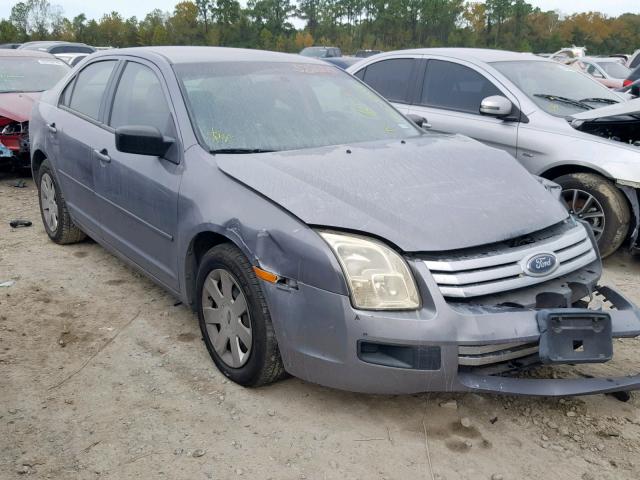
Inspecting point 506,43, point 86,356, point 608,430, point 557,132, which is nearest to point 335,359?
point 608,430

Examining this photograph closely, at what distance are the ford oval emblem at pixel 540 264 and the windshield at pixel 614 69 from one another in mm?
17539

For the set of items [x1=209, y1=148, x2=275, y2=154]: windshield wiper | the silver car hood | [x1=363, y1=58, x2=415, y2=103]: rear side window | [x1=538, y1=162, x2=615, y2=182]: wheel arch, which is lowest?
[x1=538, y1=162, x2=615, y2=182]: wheel arch

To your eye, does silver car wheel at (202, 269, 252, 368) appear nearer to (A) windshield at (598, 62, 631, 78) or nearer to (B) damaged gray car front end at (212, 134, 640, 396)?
(B) damaged gray car front end at (212, 134, 640, 396)

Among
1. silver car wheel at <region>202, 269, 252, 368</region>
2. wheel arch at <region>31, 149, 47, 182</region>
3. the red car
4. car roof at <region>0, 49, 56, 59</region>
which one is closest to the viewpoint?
silver car wheel at <region>202, 269, 252, 368</region>

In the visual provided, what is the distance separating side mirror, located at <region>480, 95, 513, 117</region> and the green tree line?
59.9 metres

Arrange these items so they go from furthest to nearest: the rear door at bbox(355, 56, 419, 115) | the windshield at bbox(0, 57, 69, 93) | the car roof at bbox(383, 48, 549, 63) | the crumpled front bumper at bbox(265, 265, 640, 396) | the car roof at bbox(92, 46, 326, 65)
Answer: the windshield at bbox(0, 57, 69, 93) < the rear door at bbox(355, 56, 419, 115) < the car roof at bbox(383, 48, 549, 63) < the car roof at bbox(92, 46, 326, 65) < the crumpled front bumper at bbox(265, 265, 640, 396)

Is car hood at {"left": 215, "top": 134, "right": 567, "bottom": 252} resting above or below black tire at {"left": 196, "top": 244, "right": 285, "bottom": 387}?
above

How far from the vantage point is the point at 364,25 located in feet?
270

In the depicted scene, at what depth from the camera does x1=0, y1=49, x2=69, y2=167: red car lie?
699 cm

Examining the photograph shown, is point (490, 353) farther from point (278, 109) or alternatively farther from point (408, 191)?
point (278, 109)

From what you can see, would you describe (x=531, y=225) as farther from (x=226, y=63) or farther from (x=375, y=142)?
(x=226, y=63)

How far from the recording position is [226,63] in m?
3.79

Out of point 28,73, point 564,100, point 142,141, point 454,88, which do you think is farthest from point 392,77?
point 28,73

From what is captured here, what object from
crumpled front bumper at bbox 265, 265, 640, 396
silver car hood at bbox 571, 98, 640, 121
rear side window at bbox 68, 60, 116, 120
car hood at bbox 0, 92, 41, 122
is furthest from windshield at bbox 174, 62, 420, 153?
car hood at bbox 0, 92, 41, 122
